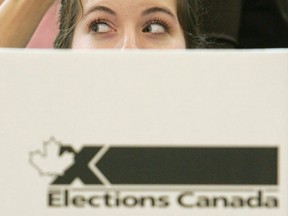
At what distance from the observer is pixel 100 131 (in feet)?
1.63

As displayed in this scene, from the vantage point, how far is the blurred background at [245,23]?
4.51 ft

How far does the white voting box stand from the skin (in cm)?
66

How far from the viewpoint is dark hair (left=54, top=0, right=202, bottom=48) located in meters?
1.05

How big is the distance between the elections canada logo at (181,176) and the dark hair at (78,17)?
0.58 m

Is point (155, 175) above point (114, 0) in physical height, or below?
below

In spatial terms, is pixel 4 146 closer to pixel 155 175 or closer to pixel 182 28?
pixel 155 175

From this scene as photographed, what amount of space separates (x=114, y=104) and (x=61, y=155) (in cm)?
6

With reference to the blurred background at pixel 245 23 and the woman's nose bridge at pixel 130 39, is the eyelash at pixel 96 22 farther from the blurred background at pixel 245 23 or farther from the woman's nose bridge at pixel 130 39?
the blurred background at pixel 245 23

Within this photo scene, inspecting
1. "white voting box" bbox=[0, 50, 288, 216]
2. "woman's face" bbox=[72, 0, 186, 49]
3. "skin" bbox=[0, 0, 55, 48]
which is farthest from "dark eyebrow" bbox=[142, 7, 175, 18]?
"white voting box" bbox=[0, 50, 288, 216]

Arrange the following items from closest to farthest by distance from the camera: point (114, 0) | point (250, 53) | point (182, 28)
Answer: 1. point (250, 53)
2. point (114, 0)
3. point (182, 28)

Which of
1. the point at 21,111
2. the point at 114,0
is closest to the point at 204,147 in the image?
the point at 21,111

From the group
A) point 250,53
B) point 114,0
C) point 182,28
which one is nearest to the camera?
point 250,53

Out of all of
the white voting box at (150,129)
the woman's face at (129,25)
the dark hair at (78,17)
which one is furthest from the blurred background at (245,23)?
the white voting box at (150,129)

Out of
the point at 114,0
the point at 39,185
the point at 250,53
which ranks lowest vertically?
the point at 39,185
